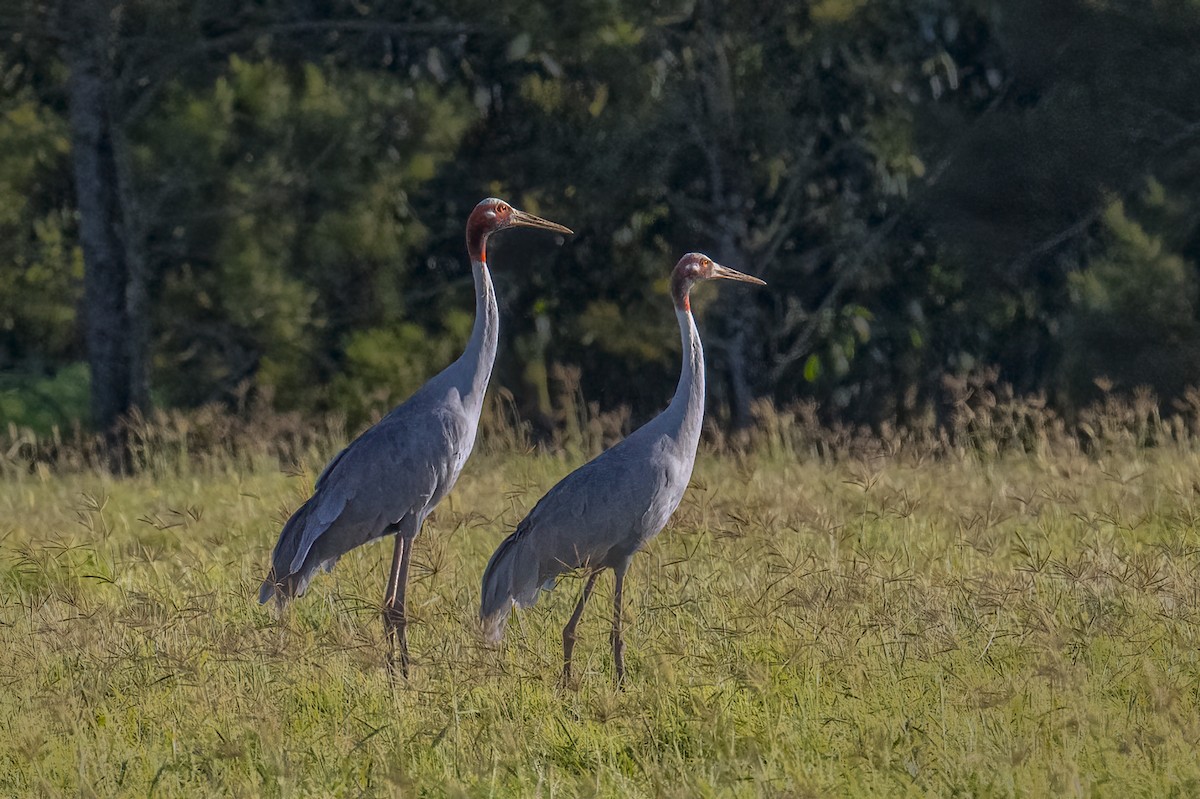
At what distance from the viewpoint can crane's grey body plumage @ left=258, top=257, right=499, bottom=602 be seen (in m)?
6.13

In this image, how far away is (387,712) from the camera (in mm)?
4961

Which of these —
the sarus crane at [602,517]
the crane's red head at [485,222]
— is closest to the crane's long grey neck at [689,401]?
the sarus crane at [602,517]

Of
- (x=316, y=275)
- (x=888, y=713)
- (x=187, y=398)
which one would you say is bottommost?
(x=187, y=398)

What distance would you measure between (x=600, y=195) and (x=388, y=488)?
8387 mm

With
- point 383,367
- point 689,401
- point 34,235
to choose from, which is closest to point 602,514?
point 689,401

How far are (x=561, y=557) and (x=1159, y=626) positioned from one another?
1.99 meters

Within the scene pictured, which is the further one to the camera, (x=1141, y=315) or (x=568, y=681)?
(x=1141, y=315)

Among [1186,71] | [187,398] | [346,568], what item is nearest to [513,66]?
[187,398]

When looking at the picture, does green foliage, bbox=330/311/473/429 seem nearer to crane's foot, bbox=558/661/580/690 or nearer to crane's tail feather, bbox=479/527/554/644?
crane's tail feather, bbox=479/527/554/644

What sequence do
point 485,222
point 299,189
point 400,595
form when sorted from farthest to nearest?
point 299,189 < point 485,222 < point 400,595

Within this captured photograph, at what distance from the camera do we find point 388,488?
20.2 ft

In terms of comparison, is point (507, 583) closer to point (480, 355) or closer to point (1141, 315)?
point (480, 355)

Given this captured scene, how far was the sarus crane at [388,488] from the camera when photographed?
20.1 ft

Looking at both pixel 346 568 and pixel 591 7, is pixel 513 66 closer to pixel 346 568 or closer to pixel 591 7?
pixel 591 7
